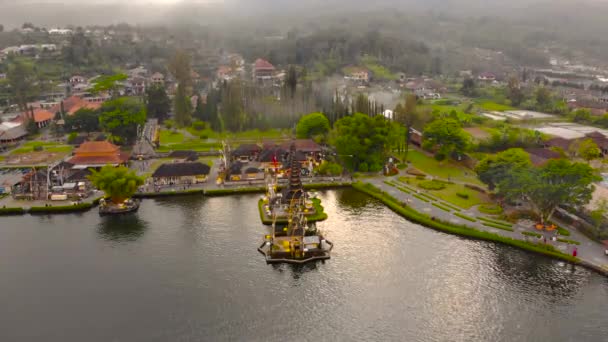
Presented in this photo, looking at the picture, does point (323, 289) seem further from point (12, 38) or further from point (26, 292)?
point (12, 38)

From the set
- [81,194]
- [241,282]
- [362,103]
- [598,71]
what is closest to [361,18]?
[598,71]

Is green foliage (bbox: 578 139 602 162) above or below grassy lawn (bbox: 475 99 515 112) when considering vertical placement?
below

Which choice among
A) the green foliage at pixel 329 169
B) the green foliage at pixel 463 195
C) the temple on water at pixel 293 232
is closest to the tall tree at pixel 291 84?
the green foliage at pixel 329 169

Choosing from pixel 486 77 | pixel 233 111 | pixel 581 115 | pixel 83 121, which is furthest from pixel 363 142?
pixel 486 77

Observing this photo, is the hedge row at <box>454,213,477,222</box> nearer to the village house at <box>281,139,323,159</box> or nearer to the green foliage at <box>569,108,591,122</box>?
the village house at <box>281,139,323,159</box>

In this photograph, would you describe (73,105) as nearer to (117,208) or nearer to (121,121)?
(121,121)

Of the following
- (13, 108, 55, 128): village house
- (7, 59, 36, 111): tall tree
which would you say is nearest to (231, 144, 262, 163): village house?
(13, 108, 55, 128): village house
